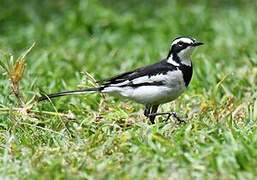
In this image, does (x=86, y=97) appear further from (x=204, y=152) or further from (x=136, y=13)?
(x=136, y=13)

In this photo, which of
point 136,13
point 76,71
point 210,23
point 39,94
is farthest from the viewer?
point 136,13

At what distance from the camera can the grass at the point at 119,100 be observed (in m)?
5.45

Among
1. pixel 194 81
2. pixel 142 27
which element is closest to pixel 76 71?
pixel 194 81

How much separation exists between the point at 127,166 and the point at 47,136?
1.20m

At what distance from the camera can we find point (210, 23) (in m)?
11.6

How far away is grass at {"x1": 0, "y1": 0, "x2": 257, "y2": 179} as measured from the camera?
17.9 feet

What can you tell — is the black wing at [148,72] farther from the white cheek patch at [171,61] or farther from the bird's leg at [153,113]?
the bird's leg at [153,113]

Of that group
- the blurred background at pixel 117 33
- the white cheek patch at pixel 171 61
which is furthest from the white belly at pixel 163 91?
the blurred background at pixel 117 33

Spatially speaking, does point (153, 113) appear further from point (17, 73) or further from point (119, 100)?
point (17, 73)

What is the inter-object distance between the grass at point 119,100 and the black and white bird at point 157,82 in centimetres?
18

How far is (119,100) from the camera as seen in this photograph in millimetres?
7848

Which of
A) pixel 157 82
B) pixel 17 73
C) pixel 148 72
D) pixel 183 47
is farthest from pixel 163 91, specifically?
pixel 17 73

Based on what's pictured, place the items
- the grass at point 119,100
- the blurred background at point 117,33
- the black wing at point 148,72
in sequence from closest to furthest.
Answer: the grass at point 119,100 → the black wing at point 148,72 → the blurred background at point 117,33

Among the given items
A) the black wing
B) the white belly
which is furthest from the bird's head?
the white belly
